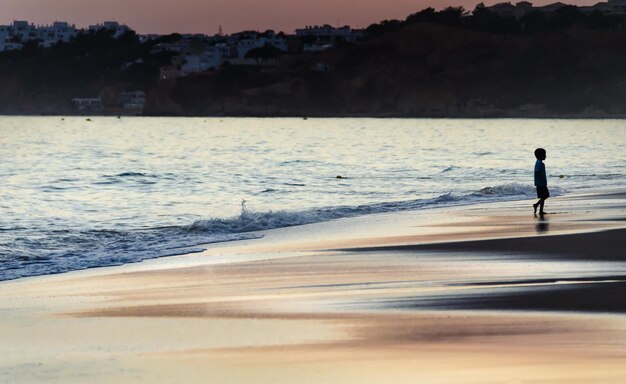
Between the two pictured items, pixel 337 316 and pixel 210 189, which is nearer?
pixel 337 316

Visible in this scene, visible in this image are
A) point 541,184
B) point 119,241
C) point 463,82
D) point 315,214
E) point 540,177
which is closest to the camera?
point 119,241

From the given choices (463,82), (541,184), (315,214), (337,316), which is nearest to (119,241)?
(315,214)

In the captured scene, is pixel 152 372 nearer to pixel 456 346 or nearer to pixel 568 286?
pixel 456 346

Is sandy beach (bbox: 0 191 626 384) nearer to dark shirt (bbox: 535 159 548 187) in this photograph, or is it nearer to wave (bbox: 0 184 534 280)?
wave (bbox: 0 184 534 280)

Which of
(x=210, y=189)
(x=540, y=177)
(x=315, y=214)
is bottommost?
(x=210, y=189)

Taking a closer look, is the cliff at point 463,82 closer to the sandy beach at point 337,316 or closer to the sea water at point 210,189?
the sea water at point 210,189

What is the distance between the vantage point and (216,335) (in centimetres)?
870

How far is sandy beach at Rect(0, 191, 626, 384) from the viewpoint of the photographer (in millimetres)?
7523

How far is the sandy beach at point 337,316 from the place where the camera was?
7523mm

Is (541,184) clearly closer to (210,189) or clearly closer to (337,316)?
(337,316)

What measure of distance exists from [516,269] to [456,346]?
4318 millimetres

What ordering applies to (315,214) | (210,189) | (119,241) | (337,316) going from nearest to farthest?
(337,316), (119,241), (315,214), (210,189)

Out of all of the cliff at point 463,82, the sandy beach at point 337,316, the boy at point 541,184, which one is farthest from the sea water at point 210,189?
the cliff at point 463,82

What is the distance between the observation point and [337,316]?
9422mm
